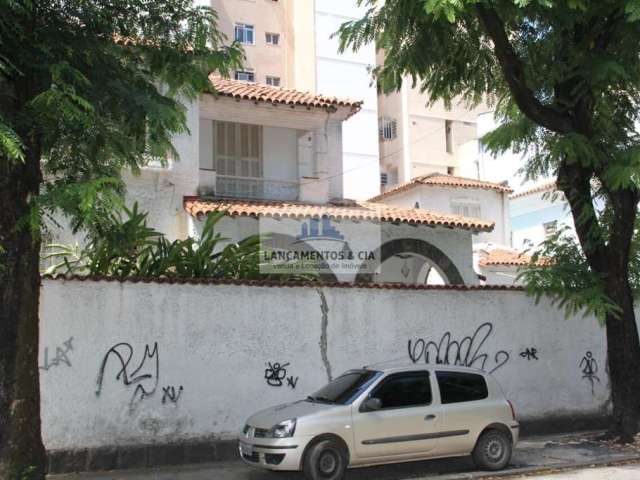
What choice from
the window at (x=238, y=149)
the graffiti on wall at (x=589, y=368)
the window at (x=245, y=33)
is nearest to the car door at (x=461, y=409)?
the graffiti on wall at (x=589, y=368)

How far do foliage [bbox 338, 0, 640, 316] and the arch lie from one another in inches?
230

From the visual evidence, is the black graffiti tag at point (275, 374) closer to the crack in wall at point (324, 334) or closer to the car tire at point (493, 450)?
the crack in wall at point (324, 334)

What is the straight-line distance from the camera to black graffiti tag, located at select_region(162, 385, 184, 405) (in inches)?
386

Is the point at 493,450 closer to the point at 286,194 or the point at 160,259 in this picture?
the point at 160,259

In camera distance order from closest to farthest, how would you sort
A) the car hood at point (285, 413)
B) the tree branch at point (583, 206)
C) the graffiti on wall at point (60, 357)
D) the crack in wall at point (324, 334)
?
the car hood at point (285, 413) → the graffiti on wall at point (60, 357) → the crack in wall at point (324, 334) → the tree branch at point (583, 206)

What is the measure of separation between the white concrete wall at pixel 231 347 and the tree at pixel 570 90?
1717mm

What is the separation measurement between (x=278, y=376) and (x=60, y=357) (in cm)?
327

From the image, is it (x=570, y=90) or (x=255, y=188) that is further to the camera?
(x=255, y=188)

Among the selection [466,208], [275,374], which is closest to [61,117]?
[275,374]

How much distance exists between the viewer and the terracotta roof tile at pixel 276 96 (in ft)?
56.8

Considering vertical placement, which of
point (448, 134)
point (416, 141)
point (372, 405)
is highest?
point (448, 134)

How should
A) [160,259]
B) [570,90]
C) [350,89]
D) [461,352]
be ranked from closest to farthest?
1. [160,259]
2. [570,90]
3. [461,352]
4. [350,89]

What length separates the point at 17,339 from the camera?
7.40 metres

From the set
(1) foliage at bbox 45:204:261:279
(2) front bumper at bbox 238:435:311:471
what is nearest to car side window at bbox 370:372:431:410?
(2) front bumper at bbox 238:435:311:471
